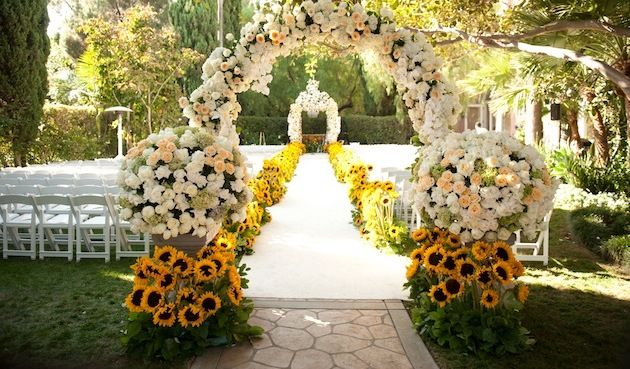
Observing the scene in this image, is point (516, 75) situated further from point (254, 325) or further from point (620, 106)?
point (254, 325)

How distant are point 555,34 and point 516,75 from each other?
4.92 m

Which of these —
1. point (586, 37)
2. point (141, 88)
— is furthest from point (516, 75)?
point (141, 88)

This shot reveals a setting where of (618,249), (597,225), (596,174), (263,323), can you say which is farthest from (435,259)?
(596,174)

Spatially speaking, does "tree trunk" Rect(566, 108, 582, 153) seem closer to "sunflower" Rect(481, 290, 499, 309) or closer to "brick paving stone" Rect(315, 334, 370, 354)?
"sunflower" Rect(481, 290, 499, 309)

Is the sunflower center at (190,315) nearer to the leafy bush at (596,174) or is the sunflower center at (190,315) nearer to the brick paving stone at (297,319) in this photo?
the brick paving stone at (297,319)

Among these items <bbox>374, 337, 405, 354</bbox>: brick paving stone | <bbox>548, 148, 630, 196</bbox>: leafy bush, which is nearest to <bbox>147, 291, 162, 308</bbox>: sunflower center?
<bbox>374, 337, 405, 354</bbox>: brick paving stone

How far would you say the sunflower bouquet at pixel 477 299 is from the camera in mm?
4035

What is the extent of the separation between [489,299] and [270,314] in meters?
1.90

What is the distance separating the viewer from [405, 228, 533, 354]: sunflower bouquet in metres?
4.04

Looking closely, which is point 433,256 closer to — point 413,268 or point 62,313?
point 413,268

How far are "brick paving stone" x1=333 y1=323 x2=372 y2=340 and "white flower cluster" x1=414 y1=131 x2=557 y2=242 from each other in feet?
3.58

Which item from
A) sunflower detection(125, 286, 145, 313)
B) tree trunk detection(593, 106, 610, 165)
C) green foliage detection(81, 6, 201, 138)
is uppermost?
green foliage detection(81, 6, 201, 138)

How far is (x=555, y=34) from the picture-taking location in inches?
315

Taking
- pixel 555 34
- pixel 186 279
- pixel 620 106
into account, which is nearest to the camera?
pixel 186 279
